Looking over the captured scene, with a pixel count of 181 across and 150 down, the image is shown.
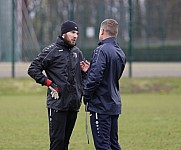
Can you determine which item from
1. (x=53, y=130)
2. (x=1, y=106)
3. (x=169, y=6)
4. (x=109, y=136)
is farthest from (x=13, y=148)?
(x=169, y=6)

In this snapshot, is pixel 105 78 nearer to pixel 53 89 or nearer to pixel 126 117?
pixel 53 89

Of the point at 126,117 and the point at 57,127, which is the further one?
→ the point at 126,117

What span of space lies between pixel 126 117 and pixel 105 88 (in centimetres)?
680

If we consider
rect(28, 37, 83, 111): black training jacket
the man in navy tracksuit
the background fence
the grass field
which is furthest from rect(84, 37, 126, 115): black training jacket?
the background fence

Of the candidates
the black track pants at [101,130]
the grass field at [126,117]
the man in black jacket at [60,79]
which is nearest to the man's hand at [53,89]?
the man in black jacket at [60,79]

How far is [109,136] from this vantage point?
7223mm

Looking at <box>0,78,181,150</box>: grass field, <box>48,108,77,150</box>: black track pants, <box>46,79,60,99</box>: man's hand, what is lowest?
<box>0,78,181,150</box>: grass field

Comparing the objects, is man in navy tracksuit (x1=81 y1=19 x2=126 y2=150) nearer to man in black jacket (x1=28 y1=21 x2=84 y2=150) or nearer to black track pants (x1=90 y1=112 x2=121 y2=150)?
black track pants (x1=90 y1=112 x2=121 y2=150)

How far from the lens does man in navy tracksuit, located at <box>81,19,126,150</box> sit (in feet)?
23.1

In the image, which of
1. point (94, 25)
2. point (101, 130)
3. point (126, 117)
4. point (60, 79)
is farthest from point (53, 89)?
point (94, 25)

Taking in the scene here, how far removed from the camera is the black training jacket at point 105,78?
22.9 ft

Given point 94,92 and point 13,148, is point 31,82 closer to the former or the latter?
point 13,148

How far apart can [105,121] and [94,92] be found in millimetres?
375

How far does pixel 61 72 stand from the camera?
7512 mm
